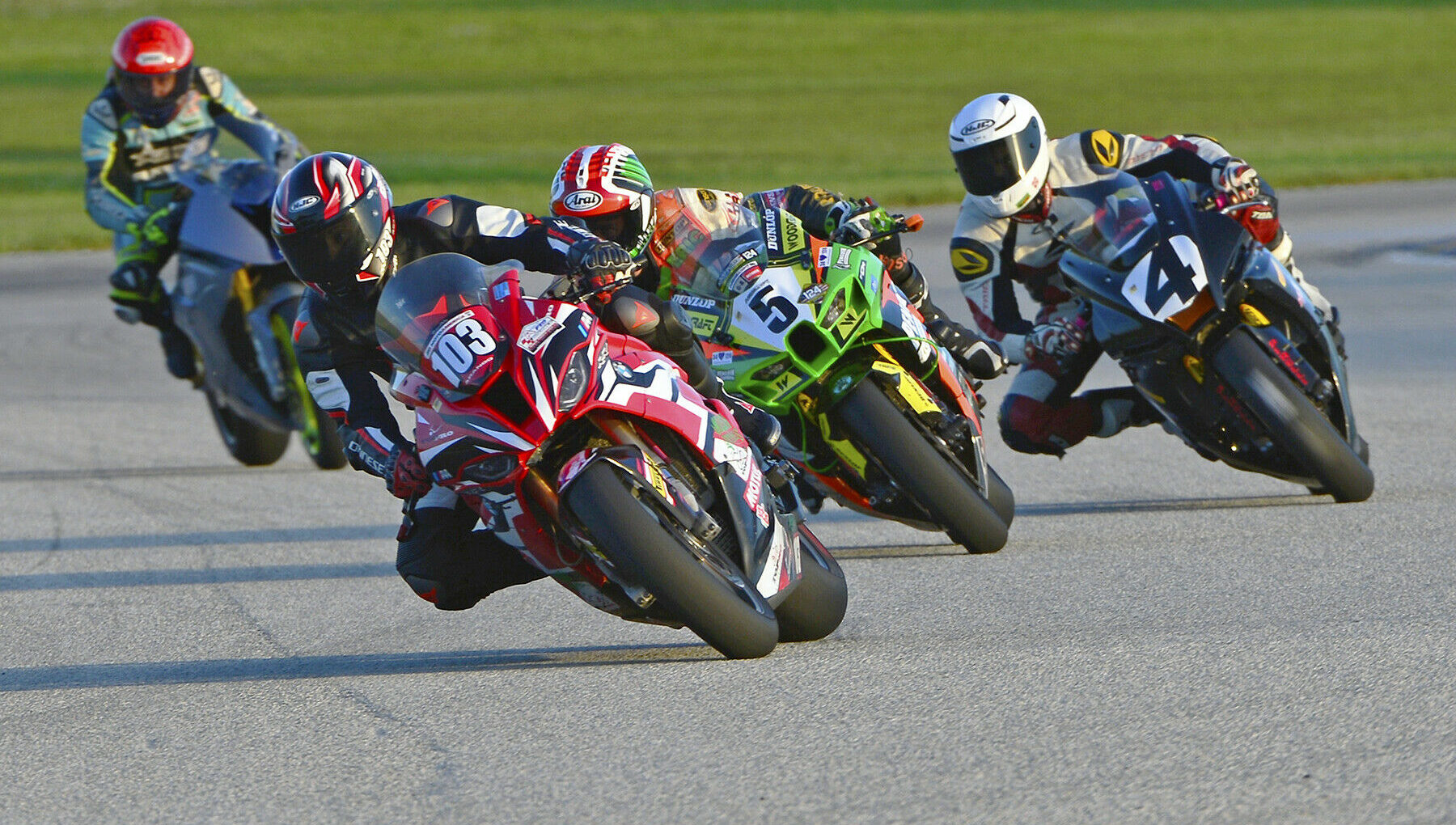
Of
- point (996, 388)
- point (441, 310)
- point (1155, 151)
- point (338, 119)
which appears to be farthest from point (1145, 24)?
point (441, 310)

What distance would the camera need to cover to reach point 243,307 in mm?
9828

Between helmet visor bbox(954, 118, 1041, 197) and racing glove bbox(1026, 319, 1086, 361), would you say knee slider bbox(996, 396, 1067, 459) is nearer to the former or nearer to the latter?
racing glove bbox(1026, 319, 1086, 361)

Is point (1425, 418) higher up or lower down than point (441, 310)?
lower down

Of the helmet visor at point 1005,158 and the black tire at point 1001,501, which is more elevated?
the helmet visor at point 1005,158

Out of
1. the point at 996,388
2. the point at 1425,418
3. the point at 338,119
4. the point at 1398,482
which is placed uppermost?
the point at 1398,482

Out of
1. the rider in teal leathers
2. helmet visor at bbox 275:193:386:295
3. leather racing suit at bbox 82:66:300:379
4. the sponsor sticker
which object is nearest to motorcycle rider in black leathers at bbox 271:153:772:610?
helmet visor at bbox 275:193:386:295

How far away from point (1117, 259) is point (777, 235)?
1265 millimetres

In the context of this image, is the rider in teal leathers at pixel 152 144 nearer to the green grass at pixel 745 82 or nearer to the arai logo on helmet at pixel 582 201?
the arai logo on helmet at pixel 582 201

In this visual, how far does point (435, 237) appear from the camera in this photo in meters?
6.04

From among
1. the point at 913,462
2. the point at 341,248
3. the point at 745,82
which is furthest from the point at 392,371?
the point at 745,82

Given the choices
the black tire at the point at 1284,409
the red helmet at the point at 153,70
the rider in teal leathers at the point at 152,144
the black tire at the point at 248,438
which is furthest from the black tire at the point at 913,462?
the red helmet at the point at 153,70

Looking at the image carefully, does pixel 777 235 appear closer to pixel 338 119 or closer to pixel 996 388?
pixel 996 388

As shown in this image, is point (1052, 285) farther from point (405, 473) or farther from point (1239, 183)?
point (405, 473)

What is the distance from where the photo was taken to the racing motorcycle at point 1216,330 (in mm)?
6887
